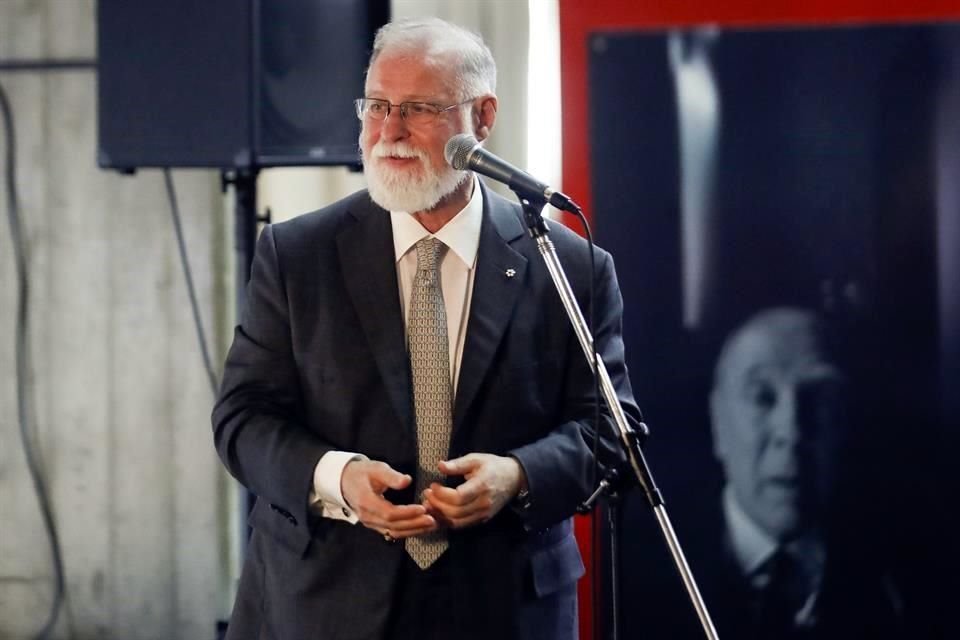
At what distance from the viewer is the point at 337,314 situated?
1824 mm

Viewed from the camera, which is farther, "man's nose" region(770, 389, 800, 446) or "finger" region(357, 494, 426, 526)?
"man's nose" region(770, 389, 800, 446)

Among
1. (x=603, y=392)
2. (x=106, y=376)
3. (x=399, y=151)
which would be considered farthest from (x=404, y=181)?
(x=106, y=376)

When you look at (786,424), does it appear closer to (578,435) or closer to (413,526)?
(578,435)

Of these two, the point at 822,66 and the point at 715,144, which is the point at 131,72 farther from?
the point at 822,66

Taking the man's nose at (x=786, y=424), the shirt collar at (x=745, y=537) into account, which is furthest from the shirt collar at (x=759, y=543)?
the man's nose at (x=786, y=424)

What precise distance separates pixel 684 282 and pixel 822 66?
0.64 metres

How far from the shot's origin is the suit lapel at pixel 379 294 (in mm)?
1770

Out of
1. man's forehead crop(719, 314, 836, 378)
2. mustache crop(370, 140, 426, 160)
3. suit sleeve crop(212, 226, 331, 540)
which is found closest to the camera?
suit sleeve crop(212, 226, 331, 540)

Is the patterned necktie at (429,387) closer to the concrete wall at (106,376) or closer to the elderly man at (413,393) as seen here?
the elderly man at (413,393)

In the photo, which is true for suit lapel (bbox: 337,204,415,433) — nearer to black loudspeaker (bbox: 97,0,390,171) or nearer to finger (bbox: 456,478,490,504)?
finger (bbox: 456,478,490,504)

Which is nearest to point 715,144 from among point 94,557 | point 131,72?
point 131,72

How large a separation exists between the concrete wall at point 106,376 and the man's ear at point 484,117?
175cm

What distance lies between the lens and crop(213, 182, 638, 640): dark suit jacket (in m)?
1.75

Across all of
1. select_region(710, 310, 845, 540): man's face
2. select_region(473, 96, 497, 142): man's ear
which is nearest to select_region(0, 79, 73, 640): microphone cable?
select_region(710, 310, 845, 540): man's face
